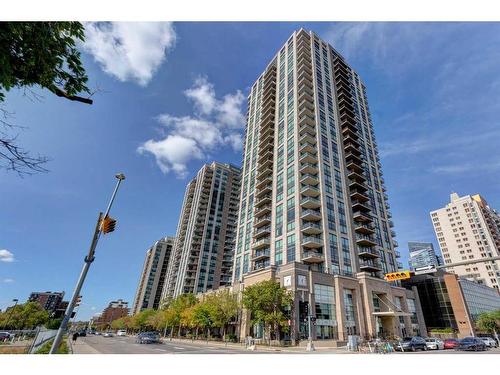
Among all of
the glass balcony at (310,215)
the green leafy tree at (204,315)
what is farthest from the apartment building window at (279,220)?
the green leafy tree at (204,315)

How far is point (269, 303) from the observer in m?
36.8

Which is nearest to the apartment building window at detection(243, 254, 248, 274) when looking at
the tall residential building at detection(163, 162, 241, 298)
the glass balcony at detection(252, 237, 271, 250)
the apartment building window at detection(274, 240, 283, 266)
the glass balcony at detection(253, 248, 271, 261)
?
the glass balcony at detection(253, 248, 271, 261)

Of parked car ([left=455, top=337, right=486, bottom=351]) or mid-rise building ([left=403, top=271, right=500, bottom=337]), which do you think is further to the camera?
mid-rise building ([left=403, top=271, right=500, bottom=337])

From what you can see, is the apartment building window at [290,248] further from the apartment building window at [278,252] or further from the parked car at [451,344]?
the parked car at [451,344]

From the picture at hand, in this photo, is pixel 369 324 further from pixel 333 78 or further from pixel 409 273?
pixel 333 78

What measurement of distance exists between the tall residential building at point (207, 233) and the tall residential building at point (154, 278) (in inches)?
1113

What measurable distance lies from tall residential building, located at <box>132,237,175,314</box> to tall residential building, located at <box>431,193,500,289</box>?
13243 cm

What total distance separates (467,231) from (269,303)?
437ft

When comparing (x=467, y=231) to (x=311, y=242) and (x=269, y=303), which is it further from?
(x=269, y=303)

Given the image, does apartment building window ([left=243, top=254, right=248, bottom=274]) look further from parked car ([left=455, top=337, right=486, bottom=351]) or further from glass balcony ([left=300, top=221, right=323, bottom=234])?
parked car ([left=455, top=337, right=486, bottom=351])

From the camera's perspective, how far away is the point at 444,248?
443ft

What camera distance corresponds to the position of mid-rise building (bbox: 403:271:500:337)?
5759cm

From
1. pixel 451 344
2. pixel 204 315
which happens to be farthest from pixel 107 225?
pixel 204 315

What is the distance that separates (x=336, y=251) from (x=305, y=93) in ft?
119
